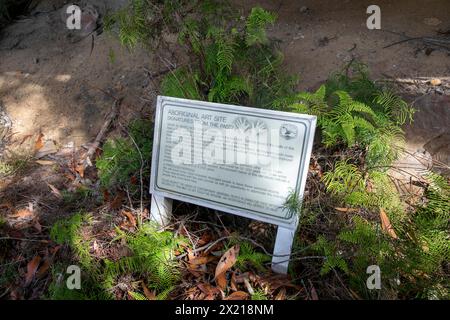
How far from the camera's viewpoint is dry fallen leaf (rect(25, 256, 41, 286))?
2855 millimetres

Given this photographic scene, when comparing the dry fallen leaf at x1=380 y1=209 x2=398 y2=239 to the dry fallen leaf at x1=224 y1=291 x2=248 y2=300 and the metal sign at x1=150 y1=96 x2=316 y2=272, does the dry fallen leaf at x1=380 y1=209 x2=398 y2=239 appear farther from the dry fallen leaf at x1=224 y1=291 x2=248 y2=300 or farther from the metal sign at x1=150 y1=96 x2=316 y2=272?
the dry fallen leaf at x1=224 y1=291 x2=248 y2=300

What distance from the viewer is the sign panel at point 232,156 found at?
2416 mm

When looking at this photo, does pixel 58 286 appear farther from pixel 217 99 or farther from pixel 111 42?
pixel 111 42

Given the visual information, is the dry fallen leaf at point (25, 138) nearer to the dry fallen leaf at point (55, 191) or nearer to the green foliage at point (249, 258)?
the dry fallen leaf at point (55, 191)

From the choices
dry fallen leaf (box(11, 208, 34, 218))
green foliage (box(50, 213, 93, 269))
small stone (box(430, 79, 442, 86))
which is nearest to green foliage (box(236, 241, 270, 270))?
green foliage (box(50, 213, 93, 269))

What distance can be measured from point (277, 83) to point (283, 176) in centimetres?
147

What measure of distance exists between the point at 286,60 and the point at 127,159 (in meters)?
2.28

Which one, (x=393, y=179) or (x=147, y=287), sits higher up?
(x=393, y=179)

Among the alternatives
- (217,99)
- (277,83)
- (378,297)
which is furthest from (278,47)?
(378,297)

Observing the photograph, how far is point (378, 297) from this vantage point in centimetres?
219

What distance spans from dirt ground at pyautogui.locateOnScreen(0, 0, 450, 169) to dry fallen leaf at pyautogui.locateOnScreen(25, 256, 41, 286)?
1.94 meters

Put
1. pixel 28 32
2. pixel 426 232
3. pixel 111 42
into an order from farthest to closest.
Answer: pixel 28 32, pixel 111 42, pixel 426 232
